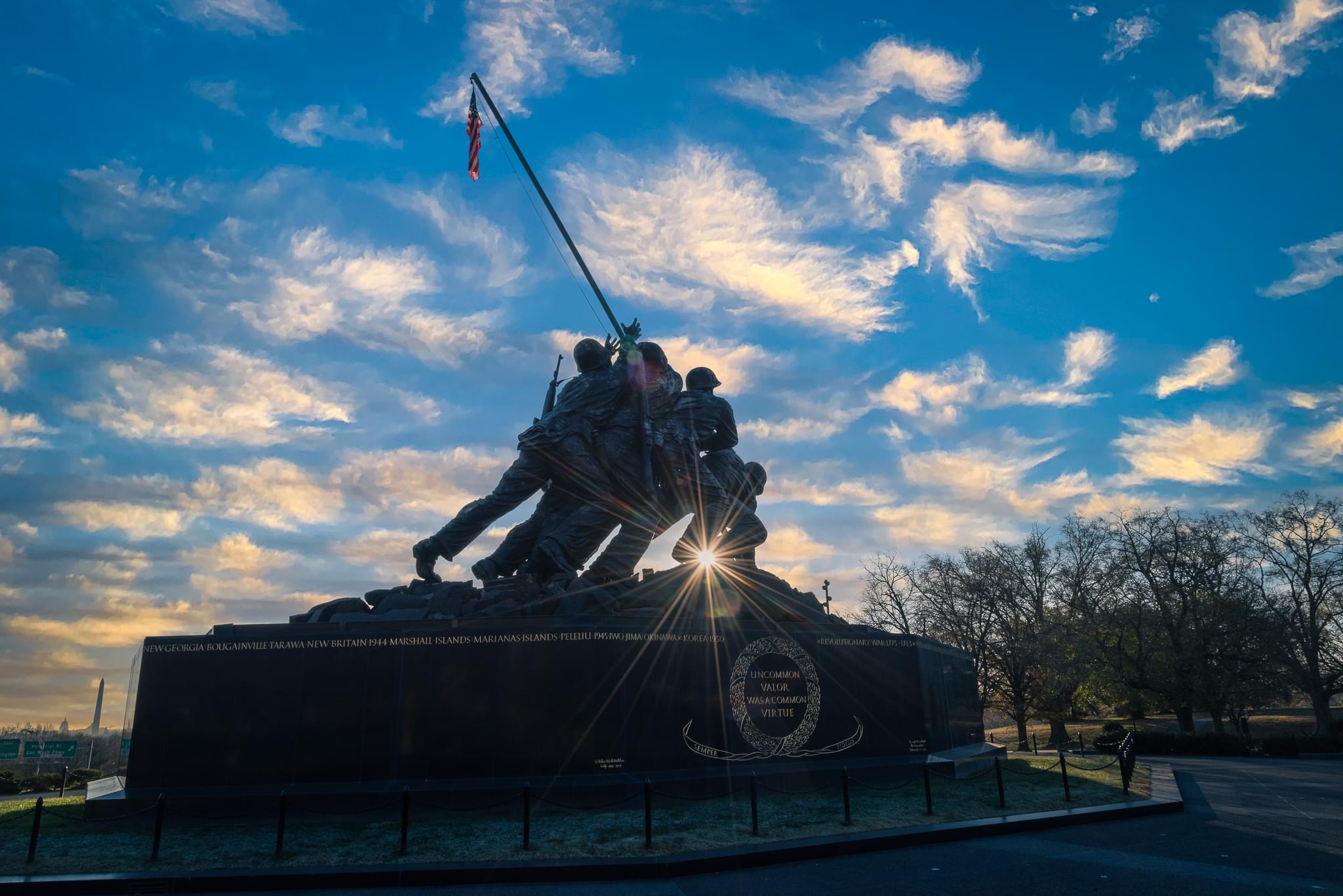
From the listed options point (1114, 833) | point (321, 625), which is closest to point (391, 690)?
point (321, 625)

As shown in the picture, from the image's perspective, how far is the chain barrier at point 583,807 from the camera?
453 inches

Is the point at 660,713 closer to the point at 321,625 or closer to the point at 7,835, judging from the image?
the point at 321,625

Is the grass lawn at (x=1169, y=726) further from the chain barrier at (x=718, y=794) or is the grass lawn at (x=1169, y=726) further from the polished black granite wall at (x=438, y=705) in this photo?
the polished black granite wall at (x=438, y=705)

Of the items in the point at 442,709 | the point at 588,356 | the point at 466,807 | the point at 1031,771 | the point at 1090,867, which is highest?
the point at 588,356

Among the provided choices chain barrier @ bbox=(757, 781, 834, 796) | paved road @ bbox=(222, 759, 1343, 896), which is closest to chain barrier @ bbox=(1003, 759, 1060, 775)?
paved road @ bbox=(222, 759, 1343, 896)

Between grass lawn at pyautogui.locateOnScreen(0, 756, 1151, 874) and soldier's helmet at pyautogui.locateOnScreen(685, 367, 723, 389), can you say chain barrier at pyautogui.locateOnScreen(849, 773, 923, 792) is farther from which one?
soldier's helmet at pyautogui.locateOnScreen(685, 367, 723, 389)

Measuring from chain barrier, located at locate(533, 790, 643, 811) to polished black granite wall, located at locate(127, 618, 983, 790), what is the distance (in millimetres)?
353

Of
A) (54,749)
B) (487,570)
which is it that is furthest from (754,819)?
(54,749)

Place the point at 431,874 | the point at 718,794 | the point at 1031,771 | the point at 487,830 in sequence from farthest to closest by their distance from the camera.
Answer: the point at 1031,771
the point at 718,794
the point at 487,830
the point at 431,874

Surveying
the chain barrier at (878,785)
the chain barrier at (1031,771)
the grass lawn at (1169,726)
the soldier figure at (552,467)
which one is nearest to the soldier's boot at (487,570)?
the soldier figure at (552,467)

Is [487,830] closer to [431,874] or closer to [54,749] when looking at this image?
[431,874]

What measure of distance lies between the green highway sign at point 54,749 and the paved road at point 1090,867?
19.6 m

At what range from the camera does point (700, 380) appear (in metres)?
18.6

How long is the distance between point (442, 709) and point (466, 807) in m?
1.45
